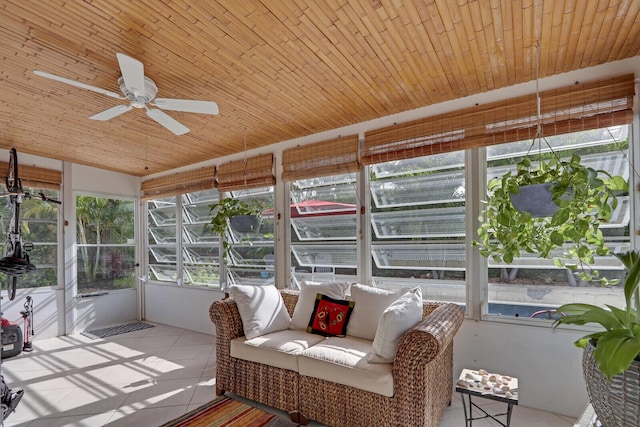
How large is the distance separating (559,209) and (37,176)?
5.84 m

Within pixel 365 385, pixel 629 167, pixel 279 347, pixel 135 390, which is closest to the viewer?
pixel 365 385

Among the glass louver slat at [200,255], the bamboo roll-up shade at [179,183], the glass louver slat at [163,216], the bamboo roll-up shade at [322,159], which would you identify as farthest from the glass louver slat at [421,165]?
the glass louver slat at [163,216]

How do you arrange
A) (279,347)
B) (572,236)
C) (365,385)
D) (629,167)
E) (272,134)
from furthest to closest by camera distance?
1. (272,134)
2. (279,347)
3. (629,167)
4. (365,385)
5. (572,236)

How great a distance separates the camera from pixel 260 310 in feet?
9.75

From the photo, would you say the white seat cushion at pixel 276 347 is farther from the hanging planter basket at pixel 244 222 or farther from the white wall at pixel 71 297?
the white wall at pixel 71 297

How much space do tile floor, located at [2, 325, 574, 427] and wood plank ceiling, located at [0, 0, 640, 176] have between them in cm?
255

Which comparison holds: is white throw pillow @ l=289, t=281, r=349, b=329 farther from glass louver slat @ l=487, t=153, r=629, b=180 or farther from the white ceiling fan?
glass louver slat @ l=487, t=153, r=629, b=180

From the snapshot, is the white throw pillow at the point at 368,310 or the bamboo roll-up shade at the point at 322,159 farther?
the bamboo roll-up shade at the point at 322,159

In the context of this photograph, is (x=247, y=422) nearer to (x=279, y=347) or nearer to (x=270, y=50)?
(x=279, y=347)

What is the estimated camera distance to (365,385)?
7.02 ft

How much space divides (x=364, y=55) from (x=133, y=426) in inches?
122

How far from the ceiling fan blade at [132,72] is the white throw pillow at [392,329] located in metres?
2.15

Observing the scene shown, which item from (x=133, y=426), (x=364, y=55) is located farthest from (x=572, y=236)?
(x=133, y=426)

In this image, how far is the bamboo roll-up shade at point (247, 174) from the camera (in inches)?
161
